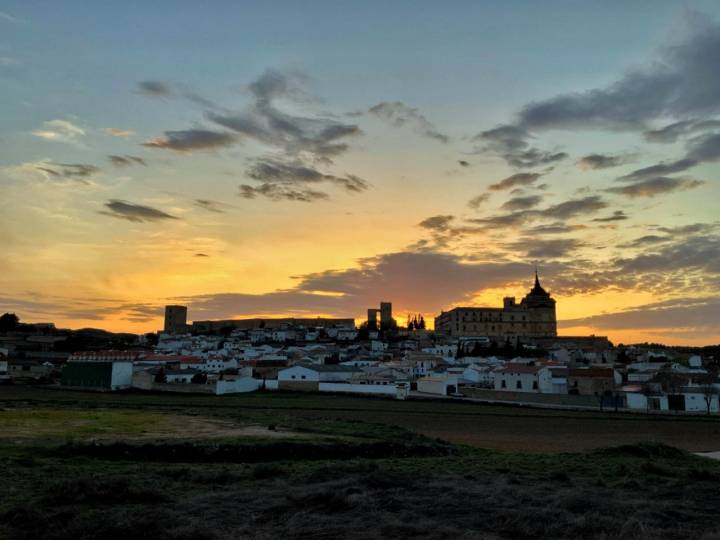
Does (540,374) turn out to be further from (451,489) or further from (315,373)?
(451,489)

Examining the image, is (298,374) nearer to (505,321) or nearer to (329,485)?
(329,485)

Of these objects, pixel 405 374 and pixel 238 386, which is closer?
pixel 238 386

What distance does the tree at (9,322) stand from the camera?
164825mm

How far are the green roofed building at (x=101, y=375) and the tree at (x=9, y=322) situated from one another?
94.0 metres

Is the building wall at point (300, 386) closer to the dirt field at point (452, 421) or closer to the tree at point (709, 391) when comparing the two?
the dirt field at point (452, 421)

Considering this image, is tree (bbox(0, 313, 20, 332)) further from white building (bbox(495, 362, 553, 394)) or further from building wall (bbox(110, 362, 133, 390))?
white building (bbox(495, 362, 553, 394))

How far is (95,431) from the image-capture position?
31.7 m

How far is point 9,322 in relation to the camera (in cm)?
16900

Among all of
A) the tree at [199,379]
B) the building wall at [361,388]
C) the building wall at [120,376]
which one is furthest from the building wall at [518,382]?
the building wall at [120,376]

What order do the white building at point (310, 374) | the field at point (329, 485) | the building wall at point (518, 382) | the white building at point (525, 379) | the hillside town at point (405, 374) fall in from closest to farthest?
the field at point (329, 485) < the hillside town at point (405, 374) < the white building at point (525, 379) < the building wall at point (518, 382) < the white building at point (310, 374)

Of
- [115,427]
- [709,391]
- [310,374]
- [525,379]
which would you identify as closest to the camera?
[115,427]

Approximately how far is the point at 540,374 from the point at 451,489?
57.3m

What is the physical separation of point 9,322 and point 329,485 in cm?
17601

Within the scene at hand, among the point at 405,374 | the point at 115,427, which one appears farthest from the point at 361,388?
the point at 115,427
